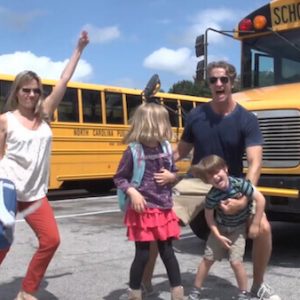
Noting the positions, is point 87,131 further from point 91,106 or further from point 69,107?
point 69,107

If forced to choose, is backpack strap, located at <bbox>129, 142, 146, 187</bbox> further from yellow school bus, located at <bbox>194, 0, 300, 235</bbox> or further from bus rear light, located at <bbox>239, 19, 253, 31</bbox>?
bus rear light, located at <bbox>239, 19, 253, 31</bbox>

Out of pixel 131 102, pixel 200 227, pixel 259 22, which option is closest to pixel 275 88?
pixel 259 22

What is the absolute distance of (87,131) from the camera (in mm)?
13742

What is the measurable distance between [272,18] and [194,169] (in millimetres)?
3301

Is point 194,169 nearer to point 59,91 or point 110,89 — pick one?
point 59,91

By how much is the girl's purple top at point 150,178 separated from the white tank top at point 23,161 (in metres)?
0.58

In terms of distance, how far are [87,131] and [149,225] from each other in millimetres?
9775

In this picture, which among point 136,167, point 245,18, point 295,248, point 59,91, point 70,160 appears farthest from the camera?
point 70,160

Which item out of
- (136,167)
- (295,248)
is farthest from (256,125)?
(295,248)

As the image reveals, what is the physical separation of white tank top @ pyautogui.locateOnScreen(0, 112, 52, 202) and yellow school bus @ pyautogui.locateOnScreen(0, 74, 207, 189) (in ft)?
27.5

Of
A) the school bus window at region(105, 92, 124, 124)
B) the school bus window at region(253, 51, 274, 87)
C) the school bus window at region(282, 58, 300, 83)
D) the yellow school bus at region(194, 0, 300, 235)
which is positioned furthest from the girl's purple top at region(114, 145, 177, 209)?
the school bus window at region(105, 92, 124, 124)

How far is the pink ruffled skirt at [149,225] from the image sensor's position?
4.13 meters

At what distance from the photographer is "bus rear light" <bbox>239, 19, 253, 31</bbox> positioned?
7.10 metres

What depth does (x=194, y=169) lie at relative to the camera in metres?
4.18
